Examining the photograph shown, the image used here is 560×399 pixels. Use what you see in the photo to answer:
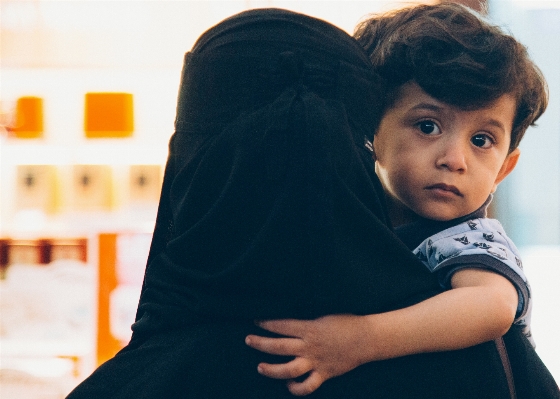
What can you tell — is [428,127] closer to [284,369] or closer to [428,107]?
[428,107]

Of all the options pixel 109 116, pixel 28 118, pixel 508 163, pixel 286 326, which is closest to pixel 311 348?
pixel 286 326

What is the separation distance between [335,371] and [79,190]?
206 centimetres

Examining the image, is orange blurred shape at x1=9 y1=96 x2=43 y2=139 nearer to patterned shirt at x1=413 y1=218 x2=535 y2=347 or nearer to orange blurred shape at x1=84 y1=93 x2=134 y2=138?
orange blurred shape at x1=84 y1=93 x2=134 y2=138

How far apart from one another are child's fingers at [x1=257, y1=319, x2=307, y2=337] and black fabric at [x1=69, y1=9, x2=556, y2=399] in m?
0.01

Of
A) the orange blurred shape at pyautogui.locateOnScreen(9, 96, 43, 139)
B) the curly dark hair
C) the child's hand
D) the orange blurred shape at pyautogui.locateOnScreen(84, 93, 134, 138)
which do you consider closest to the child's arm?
the child's hand

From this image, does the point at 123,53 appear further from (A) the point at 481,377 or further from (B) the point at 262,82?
(A) the point at 481,377

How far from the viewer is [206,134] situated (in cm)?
69

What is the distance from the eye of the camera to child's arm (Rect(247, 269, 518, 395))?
2.11ft

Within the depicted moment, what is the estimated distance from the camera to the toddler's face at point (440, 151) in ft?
2.70

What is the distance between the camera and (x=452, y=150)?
814 mm

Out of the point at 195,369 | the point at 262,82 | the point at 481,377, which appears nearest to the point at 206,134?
the point at 262,82

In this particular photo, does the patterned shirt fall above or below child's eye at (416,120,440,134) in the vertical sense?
below

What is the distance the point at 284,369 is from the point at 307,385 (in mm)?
29

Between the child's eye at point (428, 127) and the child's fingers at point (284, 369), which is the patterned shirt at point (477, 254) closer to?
the child's eye at point (428, 127)
